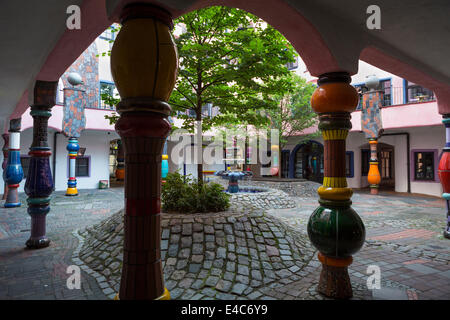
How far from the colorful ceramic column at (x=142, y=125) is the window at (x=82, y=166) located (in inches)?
634

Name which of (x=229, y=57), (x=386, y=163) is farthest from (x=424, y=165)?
(x=229, y=57)

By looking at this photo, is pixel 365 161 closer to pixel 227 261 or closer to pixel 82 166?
pixel 227 261

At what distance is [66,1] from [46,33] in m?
0.88

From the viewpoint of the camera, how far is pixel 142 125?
5.81 ft

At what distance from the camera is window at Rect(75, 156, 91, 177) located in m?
16.0

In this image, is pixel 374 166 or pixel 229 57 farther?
pixel 374 166

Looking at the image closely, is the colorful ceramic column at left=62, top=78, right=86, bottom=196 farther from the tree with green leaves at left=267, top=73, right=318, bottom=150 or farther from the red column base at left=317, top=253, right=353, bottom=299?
the red column base at left=317, top=253, right=353, bottom=299

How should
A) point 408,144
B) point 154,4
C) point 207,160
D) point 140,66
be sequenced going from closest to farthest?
point 140,66 < point 154,4 < point 408,144 < point 207,160

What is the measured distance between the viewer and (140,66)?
1.74m

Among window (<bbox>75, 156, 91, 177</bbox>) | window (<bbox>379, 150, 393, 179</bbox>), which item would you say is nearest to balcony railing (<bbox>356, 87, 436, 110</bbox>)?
window (<bbox>379, 150, 393, 179</bbox>)

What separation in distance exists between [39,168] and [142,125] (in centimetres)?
424

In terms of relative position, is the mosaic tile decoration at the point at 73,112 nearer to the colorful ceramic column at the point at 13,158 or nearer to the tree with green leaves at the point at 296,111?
the colorful ceramic column at the point at 13,158

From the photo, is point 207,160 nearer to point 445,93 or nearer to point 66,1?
point 445,93

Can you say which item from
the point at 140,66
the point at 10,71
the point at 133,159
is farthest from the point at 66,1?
the point at 10,71
